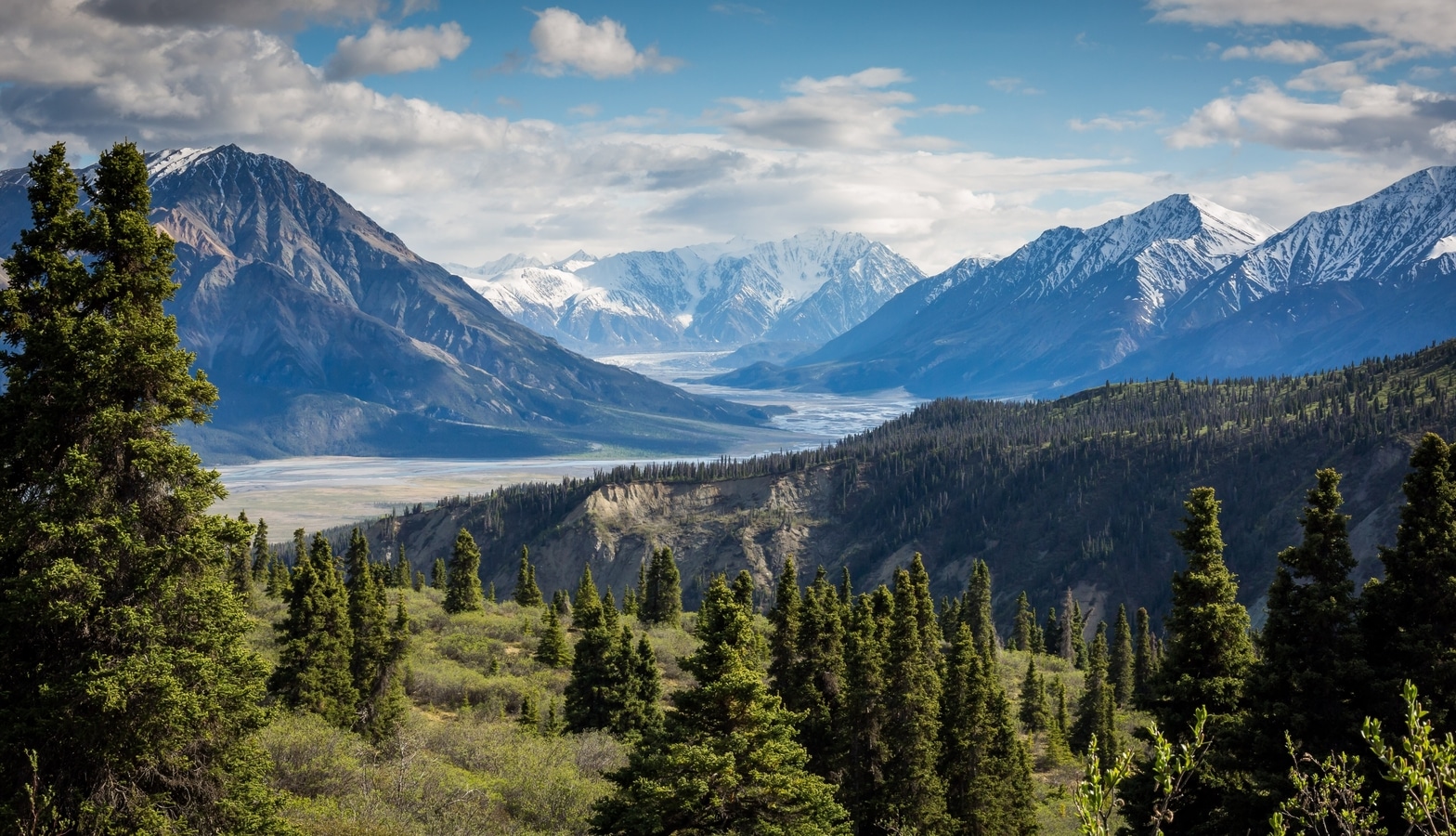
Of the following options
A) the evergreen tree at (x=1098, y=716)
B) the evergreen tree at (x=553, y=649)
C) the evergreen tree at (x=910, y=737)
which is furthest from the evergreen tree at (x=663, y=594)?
the evergreen tree at (x=910, y=737)

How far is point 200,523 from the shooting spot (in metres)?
22.3

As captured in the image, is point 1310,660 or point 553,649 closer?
point 1310,660

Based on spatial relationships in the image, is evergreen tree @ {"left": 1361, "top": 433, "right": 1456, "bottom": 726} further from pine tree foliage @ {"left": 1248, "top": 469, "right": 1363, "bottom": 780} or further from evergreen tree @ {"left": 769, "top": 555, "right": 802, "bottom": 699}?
evergreen tree @ {"left": 769, "top": 555, "right": 802, "bottom": 699}

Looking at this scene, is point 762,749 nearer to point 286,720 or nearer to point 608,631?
point 286,720

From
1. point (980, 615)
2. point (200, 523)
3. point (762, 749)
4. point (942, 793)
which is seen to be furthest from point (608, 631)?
point (980, 615)

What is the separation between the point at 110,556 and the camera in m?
21.4

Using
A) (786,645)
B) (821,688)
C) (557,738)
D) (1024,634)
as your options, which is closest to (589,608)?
(557,738)

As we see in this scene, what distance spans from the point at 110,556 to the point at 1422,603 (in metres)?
30.1

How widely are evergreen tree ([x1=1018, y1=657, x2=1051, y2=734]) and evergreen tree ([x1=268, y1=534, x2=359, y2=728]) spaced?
5802cm

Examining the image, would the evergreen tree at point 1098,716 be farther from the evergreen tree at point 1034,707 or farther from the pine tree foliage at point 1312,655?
the pine tree foliage at point 1312,655

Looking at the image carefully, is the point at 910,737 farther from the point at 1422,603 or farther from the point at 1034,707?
the point at 1034,707

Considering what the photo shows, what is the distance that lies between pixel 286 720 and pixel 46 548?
78.5 ft

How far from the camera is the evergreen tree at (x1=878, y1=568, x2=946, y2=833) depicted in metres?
49.1

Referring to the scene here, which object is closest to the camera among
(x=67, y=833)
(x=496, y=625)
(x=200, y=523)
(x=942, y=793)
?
(x=67, y=833)
